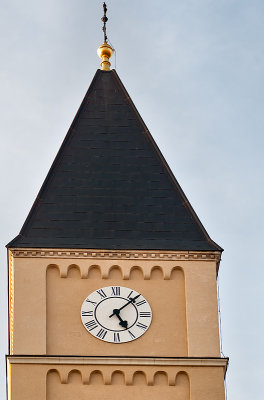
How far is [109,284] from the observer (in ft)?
112

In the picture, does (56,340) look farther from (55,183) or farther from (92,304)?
(55,183)

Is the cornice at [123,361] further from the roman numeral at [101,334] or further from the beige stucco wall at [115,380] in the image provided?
the roman numeral at [101,334]

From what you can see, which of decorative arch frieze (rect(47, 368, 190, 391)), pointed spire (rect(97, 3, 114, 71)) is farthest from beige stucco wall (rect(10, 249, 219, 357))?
pointed spire (rect(97, 3, 114, 71))

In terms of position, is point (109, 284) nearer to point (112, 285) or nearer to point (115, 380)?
point (112, 285)

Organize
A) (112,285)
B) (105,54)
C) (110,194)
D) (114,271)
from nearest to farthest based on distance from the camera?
1. (112,285)
2. (114,271)
3. (110,194)
4. (105,54)

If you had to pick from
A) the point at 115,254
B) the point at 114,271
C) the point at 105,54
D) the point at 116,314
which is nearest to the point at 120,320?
the point at 116,314

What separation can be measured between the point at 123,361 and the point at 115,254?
249 centimetres

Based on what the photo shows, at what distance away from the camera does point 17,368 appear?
32781mm

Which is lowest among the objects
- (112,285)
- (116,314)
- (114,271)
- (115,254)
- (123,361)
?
(123,361)

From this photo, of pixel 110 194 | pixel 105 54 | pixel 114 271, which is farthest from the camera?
pixel 105 54

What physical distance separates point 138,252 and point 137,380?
9.47 feet

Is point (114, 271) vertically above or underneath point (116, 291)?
above

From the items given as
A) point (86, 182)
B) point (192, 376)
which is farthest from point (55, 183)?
point (192, 376)

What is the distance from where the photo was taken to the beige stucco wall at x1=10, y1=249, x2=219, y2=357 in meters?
33.4
